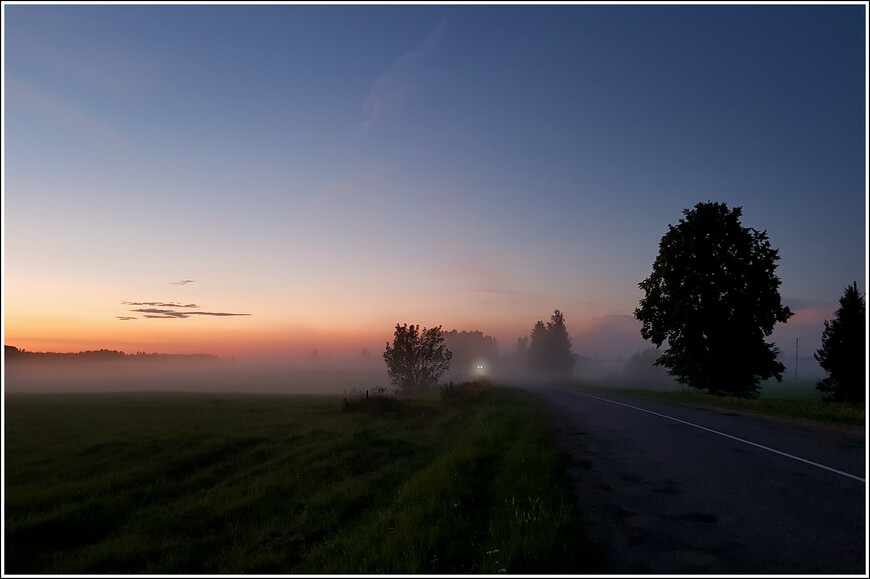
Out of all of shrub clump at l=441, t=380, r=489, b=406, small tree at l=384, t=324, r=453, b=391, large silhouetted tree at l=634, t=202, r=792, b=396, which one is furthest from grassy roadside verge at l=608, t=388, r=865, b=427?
small tree at l=384, t=324, r=453, b=391

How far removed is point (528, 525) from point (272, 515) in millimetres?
7767

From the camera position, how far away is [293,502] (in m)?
13.9

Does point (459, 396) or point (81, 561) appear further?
point (459, 396)

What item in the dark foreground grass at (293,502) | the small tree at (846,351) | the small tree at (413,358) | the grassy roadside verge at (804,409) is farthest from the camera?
the small tree at (413,358)

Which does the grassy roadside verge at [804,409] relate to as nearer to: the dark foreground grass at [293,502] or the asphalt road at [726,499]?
the asphalt road at [726,499]

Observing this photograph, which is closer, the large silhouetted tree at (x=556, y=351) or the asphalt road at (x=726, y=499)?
the asphalt road at (x=726, y=499)

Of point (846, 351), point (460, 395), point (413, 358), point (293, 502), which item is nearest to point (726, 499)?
point (293, 502)

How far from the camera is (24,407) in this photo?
3831 cm

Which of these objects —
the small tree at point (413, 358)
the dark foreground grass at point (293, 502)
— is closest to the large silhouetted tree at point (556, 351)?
the small tree at point (413, 358)

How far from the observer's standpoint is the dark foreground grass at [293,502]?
7598 millimetres

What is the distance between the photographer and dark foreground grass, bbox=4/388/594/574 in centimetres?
760

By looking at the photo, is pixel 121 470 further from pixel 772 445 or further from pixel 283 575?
pixel 772 445

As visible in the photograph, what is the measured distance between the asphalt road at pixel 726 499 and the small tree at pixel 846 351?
21.3 meters

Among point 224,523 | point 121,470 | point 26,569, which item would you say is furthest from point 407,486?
point 121,470
